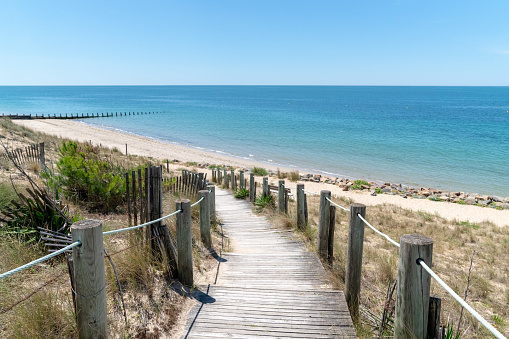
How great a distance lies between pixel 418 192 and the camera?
21281 mm

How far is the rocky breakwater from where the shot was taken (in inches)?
762

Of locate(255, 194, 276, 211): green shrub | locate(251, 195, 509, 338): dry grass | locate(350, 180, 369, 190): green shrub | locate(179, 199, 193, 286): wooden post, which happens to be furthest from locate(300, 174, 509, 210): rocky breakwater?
locate(179, 199, 193, 286): wooden post

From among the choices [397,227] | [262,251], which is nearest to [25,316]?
[262,251]

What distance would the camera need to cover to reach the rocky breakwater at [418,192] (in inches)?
762

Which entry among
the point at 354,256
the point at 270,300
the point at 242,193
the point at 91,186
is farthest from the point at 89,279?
the point at 242,193

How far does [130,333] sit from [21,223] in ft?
10.4

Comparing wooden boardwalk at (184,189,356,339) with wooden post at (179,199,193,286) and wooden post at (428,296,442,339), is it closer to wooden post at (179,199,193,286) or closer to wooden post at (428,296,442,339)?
wooden post at (179,199,193,286)

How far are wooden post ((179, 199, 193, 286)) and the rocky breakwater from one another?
17103mm

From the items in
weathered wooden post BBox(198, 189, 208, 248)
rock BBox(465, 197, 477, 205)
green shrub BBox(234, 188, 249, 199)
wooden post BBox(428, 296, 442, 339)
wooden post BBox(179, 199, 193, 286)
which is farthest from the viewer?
rock BBox(465, 197, 477, 205)

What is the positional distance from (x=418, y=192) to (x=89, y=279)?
72.0ft

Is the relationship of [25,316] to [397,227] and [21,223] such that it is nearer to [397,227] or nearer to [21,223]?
[21,223]

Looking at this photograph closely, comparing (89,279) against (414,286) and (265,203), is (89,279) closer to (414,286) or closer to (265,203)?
(414,286)

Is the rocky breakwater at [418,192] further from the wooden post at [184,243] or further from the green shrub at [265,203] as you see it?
the wooden post at [184,243]

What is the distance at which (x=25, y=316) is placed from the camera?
10.1 ft
